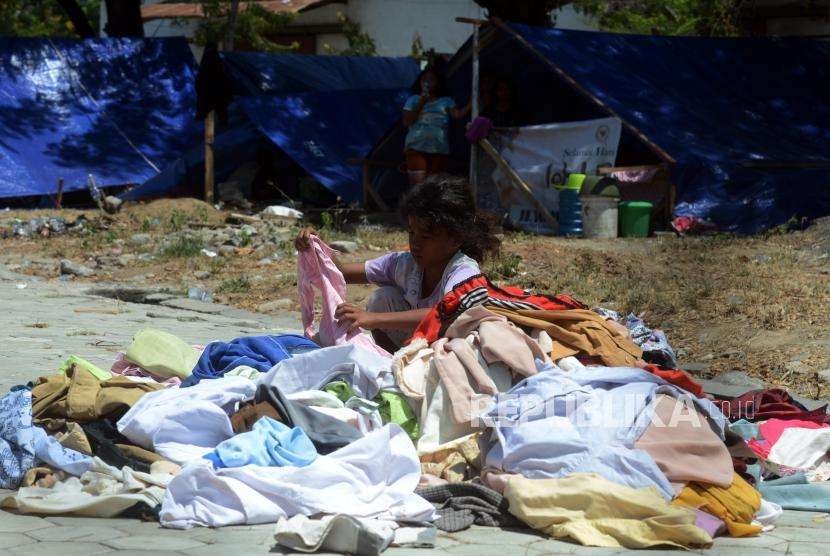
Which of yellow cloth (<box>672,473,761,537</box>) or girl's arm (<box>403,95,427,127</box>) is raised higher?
girl's arm (<box>403,95,427,127</box>)

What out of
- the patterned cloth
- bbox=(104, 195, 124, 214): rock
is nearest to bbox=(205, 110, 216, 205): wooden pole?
bbox=(104, 195, 124, 214): rock

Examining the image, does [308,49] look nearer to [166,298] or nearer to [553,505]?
[166,298]

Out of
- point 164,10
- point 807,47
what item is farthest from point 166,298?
point 164,10

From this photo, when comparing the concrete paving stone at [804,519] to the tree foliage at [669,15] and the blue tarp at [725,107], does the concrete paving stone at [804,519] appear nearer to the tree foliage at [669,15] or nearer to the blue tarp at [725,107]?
the blue tarp at [725,107]

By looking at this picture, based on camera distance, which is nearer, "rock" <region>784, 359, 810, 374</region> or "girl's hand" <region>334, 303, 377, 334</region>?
"girl's hand" <region>334, 303, 377, 334</region>

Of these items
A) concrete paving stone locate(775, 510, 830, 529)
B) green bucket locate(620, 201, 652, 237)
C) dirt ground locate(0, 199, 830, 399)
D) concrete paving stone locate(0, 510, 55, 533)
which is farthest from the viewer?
green bucket locate(620, 201, 652, 237)

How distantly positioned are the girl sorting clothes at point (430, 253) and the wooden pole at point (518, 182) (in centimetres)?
675

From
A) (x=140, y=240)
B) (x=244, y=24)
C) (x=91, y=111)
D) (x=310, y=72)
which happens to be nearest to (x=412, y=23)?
(x=244, y=24)

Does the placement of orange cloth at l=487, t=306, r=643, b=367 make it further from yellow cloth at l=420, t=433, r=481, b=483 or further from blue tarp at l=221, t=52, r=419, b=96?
blue tarp at l=221, t=52, r=419, b=96

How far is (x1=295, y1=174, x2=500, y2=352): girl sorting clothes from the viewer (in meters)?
4.82

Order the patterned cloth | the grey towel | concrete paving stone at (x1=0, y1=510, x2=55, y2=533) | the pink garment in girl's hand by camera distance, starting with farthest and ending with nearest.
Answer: the pink garment in girl's hand → the patterned cloth → the grey towel → concrete paving stone at (x1=0, y1=510, x2=55, y2=533)

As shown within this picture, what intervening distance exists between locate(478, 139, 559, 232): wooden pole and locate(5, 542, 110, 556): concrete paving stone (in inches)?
345

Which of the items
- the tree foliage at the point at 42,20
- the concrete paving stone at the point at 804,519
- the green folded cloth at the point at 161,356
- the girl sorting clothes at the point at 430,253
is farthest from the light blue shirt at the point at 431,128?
the tree foliage at the point at 42,20

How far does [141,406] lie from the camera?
13.6 feet
